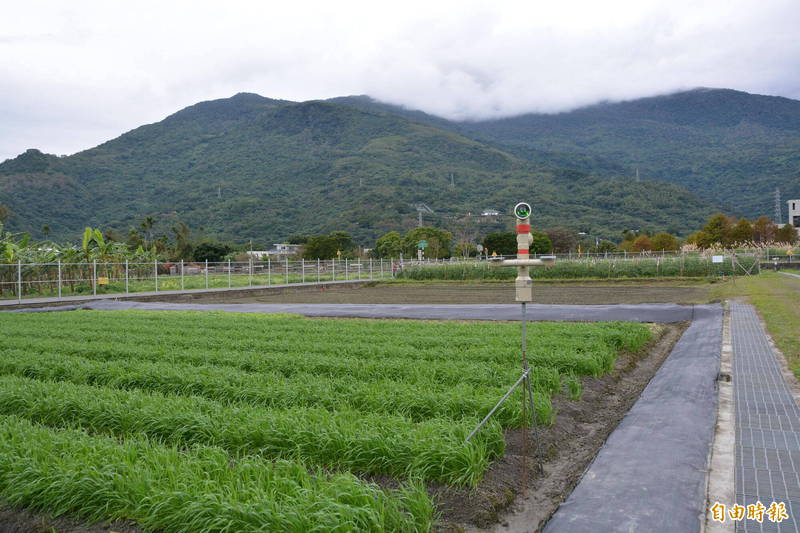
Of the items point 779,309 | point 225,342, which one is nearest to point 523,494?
point 225,342

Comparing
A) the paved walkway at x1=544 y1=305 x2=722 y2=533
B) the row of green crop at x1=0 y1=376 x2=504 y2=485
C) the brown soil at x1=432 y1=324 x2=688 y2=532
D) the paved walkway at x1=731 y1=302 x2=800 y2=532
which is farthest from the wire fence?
the paved walkway at x1=731 y1=302 x2=800 y2=532

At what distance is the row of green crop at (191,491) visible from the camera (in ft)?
10.4

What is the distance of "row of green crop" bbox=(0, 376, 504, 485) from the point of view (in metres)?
4.12

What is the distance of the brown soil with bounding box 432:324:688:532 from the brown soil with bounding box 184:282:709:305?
47.0 feet

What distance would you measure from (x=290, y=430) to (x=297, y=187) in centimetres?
12254

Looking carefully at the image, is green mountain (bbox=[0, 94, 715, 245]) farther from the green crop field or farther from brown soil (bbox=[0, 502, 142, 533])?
brown soil (bbox=[0, 502, 142, 533])

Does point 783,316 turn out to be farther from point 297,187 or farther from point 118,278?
point 297,187

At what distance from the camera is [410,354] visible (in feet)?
27.9

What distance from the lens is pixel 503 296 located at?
81.0 ft

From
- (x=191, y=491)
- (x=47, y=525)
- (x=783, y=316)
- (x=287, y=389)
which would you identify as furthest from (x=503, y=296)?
(x=47, y=525)

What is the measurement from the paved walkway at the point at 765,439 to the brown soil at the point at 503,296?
1304 centimetres

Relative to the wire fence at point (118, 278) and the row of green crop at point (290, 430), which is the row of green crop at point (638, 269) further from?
the row of green crop at point (290, 430)

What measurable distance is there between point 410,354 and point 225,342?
3.70 meters

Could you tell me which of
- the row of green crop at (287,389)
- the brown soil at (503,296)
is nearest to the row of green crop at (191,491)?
the row of green crop at (287,389)
